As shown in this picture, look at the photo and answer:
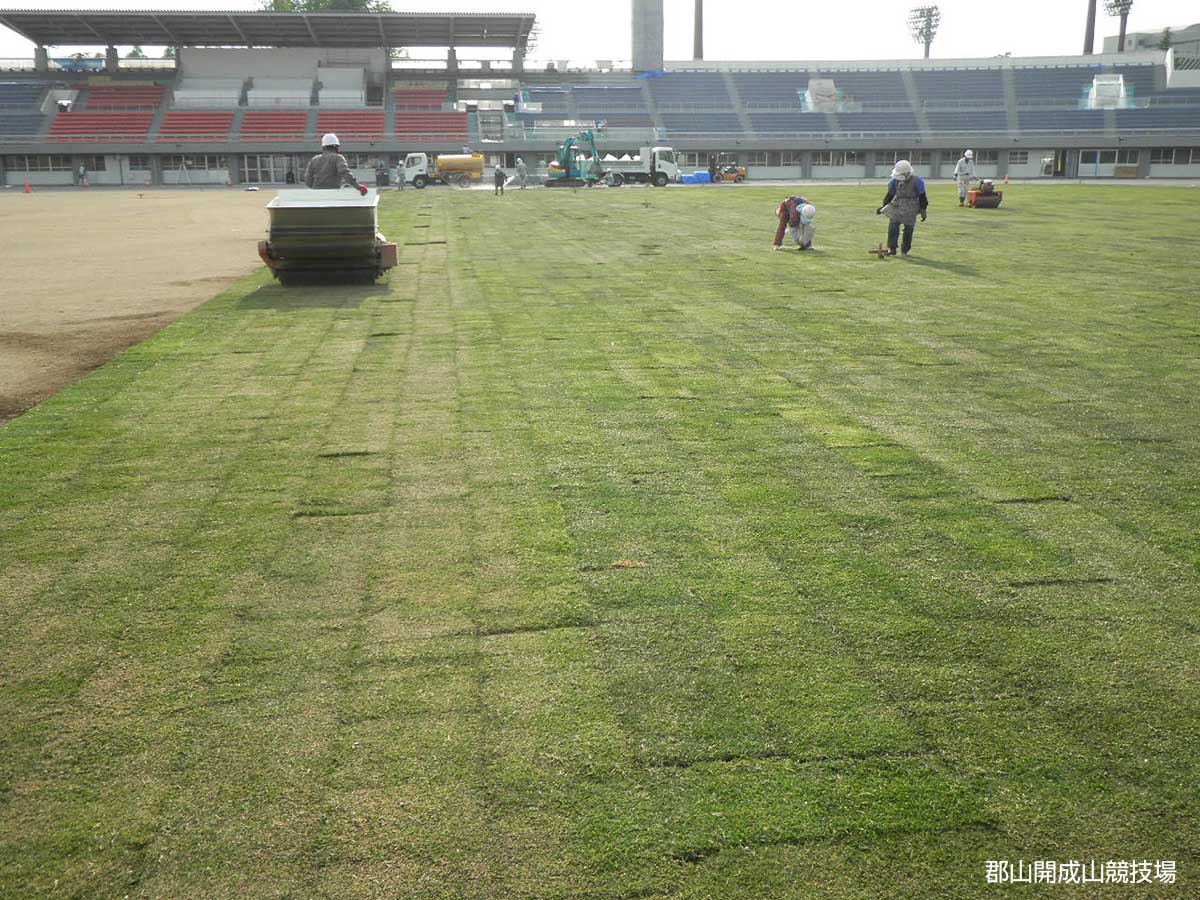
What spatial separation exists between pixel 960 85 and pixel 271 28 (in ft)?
177

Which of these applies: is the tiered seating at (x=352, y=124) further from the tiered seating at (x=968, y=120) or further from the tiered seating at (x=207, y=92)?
the tiered seating at (x=968, y=120)

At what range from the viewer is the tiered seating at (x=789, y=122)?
7494 centimetres

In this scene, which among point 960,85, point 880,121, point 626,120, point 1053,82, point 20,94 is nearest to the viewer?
point 20,94

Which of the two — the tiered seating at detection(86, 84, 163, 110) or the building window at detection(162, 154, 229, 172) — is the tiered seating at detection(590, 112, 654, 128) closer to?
the building window at detection(162, 154, 229, 172)

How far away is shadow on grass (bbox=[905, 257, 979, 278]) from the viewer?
15570mm

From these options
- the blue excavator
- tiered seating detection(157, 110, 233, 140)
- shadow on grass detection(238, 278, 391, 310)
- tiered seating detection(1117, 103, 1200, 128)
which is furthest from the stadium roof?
shadow on grass detection(238, 278, 391, 310)

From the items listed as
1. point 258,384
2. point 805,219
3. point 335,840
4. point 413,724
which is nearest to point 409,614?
point 413,724

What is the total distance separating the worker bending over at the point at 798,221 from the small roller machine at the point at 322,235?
8.33 m

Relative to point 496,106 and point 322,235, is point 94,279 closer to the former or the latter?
point 322,235

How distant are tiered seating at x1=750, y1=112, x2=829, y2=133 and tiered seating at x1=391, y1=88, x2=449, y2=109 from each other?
2399 centimetres

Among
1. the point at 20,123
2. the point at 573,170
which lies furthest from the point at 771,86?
the point at 20,123

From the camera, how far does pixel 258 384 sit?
8.80 m

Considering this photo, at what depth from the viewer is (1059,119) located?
2928 inches

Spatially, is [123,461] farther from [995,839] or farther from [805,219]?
[805,219]
